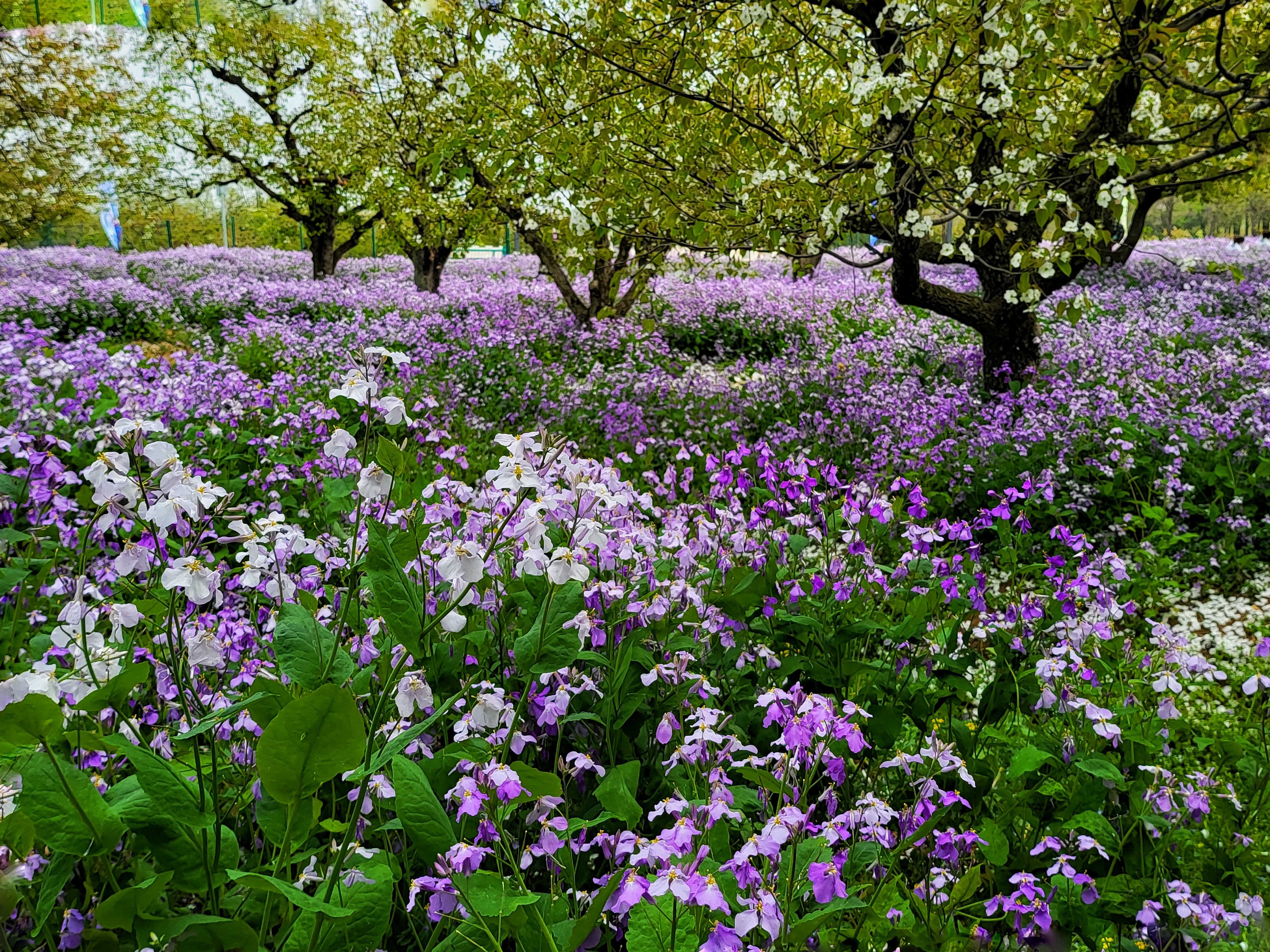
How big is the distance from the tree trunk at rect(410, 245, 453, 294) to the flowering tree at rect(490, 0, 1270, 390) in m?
10.8

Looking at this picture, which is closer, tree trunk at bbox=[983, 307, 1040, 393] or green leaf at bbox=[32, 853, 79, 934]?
green leaf at bbox=[32, 853, 79, 934]

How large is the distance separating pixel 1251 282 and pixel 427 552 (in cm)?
1608

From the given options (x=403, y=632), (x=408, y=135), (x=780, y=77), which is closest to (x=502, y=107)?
(x=780, y=77)

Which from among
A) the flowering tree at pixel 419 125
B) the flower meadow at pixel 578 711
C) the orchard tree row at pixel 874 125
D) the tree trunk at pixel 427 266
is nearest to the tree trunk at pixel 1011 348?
the orchard tree row at pixel 874 125

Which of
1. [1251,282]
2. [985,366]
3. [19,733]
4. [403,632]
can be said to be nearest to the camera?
[19,733]

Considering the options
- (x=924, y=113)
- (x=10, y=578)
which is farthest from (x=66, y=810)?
(x=924, y=113)

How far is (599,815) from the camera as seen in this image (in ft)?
6.42

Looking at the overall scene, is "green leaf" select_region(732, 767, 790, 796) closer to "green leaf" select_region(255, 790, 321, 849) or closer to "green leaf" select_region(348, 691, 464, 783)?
"green leaf" select_region(348, 691, 464, 783)

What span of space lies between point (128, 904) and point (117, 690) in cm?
37

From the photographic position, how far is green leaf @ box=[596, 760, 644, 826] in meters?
1.65

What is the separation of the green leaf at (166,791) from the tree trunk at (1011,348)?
7665 mm

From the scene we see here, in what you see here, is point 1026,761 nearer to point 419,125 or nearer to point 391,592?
point 391,592

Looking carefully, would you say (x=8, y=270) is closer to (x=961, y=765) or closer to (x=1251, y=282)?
(x=961, y=765)

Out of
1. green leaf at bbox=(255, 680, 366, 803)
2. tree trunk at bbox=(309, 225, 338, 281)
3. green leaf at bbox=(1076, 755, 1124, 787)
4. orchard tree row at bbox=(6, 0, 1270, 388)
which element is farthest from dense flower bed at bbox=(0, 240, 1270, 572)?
tree trunk at bbox=(309, 225, 338, 281)
